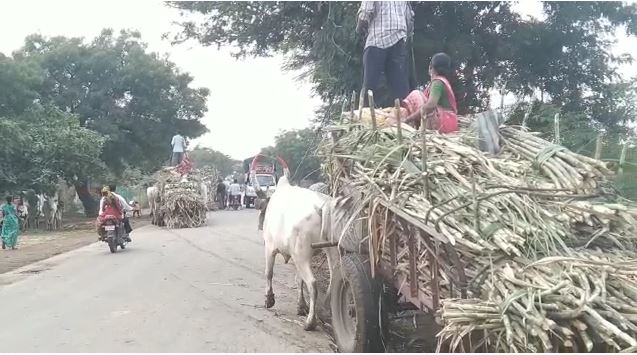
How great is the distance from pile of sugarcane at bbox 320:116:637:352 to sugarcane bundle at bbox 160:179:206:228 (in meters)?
13.9

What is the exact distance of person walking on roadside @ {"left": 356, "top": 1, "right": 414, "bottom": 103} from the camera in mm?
6824

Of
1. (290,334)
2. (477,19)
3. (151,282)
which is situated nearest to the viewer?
(290,334)

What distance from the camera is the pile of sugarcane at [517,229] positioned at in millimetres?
2635

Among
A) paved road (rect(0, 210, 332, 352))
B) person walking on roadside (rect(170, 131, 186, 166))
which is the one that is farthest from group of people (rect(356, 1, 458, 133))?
person walking on roadside (rect(170, 131, 186, 166))

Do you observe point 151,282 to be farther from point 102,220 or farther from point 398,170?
point 398,170

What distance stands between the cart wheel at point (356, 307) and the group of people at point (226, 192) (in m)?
25.3

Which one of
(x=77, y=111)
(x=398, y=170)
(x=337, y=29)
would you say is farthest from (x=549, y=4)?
(x=77, y=111)

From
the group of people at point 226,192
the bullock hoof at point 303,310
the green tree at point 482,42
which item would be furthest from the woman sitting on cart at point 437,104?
the group of people at point 226,192

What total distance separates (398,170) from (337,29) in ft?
18.9

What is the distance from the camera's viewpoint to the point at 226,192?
30.9 m

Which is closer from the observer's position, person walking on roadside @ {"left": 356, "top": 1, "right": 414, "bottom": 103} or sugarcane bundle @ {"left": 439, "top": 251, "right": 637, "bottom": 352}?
sugarcane bundle @ {"left": 439, "top": 251, "right": 637, "bottom": 352}

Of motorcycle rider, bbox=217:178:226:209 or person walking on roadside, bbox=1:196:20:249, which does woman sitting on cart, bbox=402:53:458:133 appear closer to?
person walking on roadside, bbox=1:196:20:249

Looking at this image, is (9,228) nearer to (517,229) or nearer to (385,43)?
(385,43)

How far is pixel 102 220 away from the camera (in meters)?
12.3
